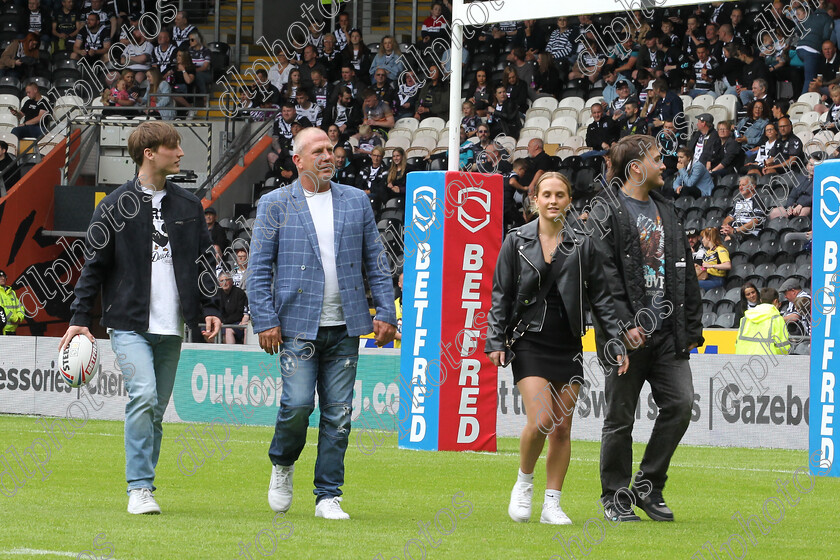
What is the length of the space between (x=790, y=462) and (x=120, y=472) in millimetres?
5849

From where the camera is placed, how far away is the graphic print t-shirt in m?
7.38

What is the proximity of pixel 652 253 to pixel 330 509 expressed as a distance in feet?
7.53

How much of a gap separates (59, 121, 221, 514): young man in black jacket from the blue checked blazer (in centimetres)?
39

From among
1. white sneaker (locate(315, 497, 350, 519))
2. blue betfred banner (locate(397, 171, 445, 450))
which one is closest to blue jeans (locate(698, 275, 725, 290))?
blue betfred banner (locate(397, 171, 445, 450))

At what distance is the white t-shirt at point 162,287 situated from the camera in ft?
24.0

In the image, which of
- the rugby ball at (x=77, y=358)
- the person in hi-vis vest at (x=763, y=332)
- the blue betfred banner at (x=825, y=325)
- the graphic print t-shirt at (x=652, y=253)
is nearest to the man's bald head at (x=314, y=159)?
the rugby ball at (x=77, y=358)

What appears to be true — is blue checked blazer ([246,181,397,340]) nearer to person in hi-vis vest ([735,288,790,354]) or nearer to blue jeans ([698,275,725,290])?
person in hi-vis vest ([735,288,790,354])

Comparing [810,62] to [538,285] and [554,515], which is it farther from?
[554,515]

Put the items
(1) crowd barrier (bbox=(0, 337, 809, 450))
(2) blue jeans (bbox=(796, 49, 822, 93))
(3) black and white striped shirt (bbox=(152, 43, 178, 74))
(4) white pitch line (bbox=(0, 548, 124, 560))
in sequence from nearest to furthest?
(4) white pitch line (bbox=(0, 548, 124, 560))
(1) crowd barrier (bbox=(0, 337, 809, 450))
(2) blue jeans (bbox=(796, 49, 822, 93))
(3) black and white striped shirt (bbox=(152, 43, 178, 74))

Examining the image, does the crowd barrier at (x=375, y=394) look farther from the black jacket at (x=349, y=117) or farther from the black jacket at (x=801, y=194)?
the black jacket at (x=349, y=117)

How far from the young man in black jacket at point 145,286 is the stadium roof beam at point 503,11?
4410mm

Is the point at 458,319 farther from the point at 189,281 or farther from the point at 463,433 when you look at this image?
the point at 189,281

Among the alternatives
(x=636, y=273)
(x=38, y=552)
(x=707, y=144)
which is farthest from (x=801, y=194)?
(x=38, y=552)

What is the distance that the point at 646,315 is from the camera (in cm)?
730
